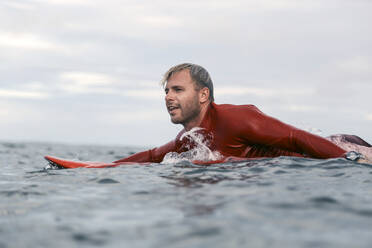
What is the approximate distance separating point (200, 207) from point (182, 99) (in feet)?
10.4

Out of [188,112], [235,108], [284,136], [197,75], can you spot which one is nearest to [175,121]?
[188,112]

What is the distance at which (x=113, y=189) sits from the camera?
4.77 m

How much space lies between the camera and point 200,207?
11.6 feet

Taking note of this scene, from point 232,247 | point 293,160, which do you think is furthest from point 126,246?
point 293,160

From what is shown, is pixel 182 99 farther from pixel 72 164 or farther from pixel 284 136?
pixel 72 164

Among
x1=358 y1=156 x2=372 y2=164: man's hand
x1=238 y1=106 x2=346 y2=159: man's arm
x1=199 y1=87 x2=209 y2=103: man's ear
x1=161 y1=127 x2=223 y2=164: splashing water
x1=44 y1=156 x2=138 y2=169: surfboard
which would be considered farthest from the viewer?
x1=44 y1=156 x2=138 y2=169: surfboard

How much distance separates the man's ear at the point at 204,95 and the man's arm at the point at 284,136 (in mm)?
833

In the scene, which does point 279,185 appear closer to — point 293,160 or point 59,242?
point 293,160

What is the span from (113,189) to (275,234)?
2431 millimetres

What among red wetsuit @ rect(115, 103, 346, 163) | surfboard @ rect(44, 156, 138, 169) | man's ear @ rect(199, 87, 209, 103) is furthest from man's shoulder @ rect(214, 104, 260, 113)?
surfboard @ rect(44, 156, 138, 169)

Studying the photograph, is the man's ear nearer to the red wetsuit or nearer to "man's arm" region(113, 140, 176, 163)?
the red wetsuit

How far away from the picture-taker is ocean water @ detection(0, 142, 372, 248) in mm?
2770

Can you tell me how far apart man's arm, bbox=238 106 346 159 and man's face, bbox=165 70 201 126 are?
0.90 m

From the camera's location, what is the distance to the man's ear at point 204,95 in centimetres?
667
